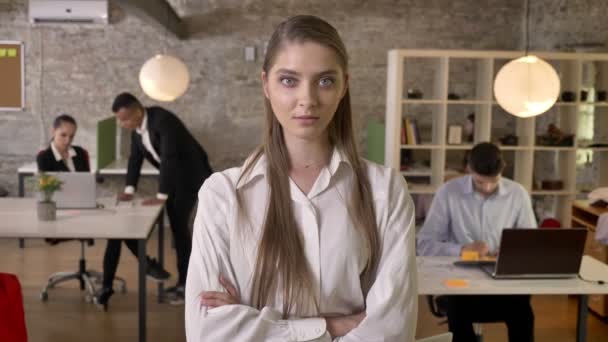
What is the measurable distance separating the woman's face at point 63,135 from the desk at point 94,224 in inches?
25.4

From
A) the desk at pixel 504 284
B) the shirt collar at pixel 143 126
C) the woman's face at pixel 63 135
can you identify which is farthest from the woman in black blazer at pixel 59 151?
the desk at pixel 504 284

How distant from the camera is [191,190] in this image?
586 cm

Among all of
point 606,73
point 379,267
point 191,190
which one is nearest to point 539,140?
point 606,73

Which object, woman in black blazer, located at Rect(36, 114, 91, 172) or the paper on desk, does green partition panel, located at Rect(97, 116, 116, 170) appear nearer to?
woman in black blazer, located at Rect(36, 114, 91, 172)

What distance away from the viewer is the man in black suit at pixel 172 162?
5.61 metres

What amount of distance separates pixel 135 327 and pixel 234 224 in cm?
380

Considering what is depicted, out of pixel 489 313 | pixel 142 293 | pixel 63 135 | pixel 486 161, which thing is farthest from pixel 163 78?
pixel 489 313

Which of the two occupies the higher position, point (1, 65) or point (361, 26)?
point (361, 26)

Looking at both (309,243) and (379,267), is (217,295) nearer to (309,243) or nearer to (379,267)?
(309,243)

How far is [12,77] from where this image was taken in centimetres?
841

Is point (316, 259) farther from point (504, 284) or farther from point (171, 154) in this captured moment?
point (171, 154)

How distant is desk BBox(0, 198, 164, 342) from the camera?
14.5 ft

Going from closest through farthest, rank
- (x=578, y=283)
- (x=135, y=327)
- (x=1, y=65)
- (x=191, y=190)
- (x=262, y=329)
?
1. (x=262, y=329)
2. (x=578, y=283)
3. (x=135, y=327)
4. (x=191, y=190)
5. (x=1, y=65)

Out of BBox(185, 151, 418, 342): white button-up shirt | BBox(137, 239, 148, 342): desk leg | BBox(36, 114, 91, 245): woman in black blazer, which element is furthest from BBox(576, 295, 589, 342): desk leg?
BBox(36, 114, 91, 245): woman in black blazer
